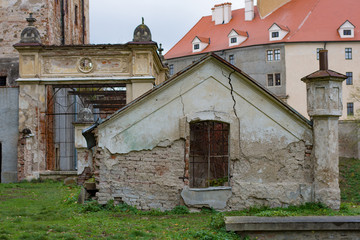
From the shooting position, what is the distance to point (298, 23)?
161ft

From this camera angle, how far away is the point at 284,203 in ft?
37.5

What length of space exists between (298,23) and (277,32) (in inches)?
103

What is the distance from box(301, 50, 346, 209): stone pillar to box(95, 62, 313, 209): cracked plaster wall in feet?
0.74

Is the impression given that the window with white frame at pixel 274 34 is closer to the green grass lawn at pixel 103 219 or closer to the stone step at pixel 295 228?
the green grass lawn at pixel 103 219

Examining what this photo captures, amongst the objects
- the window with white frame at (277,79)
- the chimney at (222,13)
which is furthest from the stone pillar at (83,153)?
the chimney at (222,13)

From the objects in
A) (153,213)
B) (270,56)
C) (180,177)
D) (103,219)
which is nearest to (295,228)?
(180,177)

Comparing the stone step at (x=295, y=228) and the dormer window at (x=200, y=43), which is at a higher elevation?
the dormer window at (x=200, y=43)

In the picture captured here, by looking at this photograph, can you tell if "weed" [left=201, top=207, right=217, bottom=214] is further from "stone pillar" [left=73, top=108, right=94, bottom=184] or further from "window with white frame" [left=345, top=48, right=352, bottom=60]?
"window with white frame" [left=345, top=48, right=352, bottom=60]

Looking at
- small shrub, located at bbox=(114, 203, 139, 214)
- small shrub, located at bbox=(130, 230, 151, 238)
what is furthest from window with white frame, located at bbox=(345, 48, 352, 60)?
small shrub, located at bbox=(130, 230, 151, 238)

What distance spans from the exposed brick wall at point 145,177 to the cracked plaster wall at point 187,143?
23 millimetres

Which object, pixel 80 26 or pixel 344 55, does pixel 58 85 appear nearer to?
pixel 80 26

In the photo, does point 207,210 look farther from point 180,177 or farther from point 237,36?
point 237,36

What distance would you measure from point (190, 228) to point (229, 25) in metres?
47.8

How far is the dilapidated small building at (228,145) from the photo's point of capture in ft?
37.2
